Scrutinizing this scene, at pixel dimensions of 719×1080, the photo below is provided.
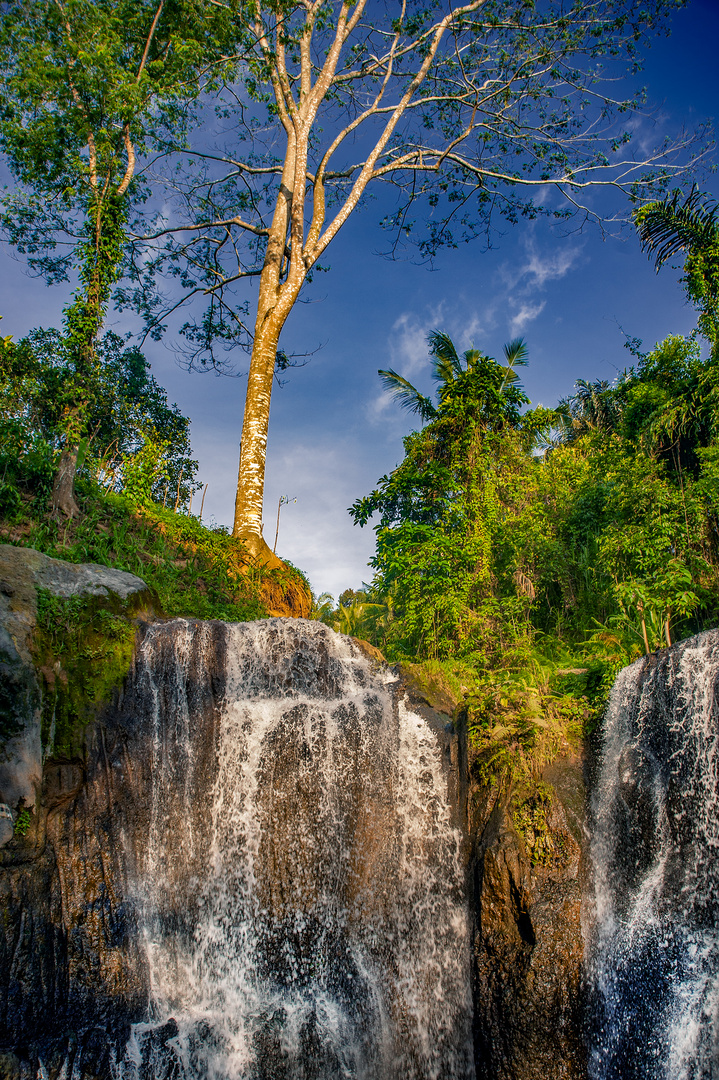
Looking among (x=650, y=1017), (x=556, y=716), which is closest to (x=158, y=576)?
(x=556, y=716)

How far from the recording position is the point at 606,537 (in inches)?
371

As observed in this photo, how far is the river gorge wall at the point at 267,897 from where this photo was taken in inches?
207

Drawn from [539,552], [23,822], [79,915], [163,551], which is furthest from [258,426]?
[79,915]

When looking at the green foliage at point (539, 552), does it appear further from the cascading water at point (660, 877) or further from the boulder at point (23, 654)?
the boulder at point (23, 654)

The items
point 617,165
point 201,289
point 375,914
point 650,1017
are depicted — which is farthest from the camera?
point 201,289

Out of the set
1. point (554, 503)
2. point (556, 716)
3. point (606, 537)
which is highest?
point (554, 503)

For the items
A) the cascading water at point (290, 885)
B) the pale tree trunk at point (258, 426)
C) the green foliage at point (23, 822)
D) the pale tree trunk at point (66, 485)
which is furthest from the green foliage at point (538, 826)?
the pale tree trunk at point (66, 485)

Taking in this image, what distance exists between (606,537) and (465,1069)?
7282 mm

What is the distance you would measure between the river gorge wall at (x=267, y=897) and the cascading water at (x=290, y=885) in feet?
0.07

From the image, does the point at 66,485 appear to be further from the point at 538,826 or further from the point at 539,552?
the point at 539,552

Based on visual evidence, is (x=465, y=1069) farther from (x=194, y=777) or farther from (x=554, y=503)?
(x=554, y=503)

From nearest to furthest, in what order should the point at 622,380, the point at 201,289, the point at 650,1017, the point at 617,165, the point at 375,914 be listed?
the point at 650,1017
the point at 375,914
the point at 622,380
the point at 617,165
the point at 201,289

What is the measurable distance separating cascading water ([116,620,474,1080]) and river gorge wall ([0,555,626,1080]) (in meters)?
0.02

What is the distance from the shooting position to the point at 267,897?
6.04 m
